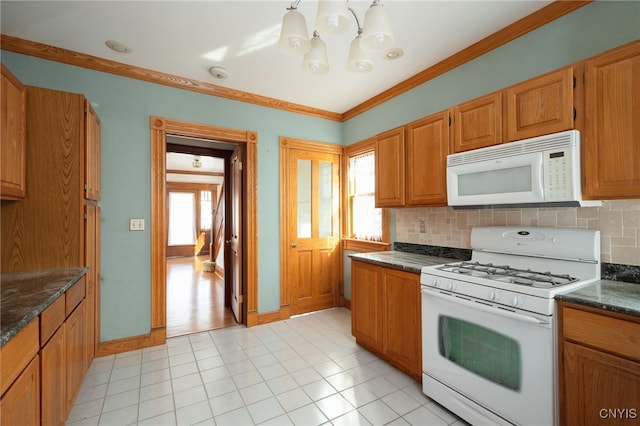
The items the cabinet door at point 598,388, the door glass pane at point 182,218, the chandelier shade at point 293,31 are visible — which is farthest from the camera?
the door glass pane at point 182,218

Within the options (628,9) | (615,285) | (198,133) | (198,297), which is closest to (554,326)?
(615,285)

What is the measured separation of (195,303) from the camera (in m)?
4.33

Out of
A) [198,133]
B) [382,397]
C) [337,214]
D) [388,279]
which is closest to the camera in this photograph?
[382,397]

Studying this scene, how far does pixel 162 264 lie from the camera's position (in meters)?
3.02

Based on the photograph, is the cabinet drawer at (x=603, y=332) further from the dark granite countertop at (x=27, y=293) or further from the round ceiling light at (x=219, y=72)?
the round ceiling light at (x=219, y=72)

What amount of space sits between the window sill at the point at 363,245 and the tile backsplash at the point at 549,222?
419mm

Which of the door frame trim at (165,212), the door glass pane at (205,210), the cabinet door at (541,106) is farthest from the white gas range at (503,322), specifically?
the door glass pane at (205,210)

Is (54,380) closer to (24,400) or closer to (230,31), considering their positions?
(24,400)

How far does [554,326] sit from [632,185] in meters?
0.83

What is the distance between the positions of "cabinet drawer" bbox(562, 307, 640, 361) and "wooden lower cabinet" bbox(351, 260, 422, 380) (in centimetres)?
92

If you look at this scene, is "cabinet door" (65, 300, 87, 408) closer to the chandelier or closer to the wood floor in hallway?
the wood floor in hallway

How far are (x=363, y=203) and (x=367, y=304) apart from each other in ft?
5.13

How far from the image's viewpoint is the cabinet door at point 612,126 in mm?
1458

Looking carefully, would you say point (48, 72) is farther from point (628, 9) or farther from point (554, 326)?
point (628, 9)
